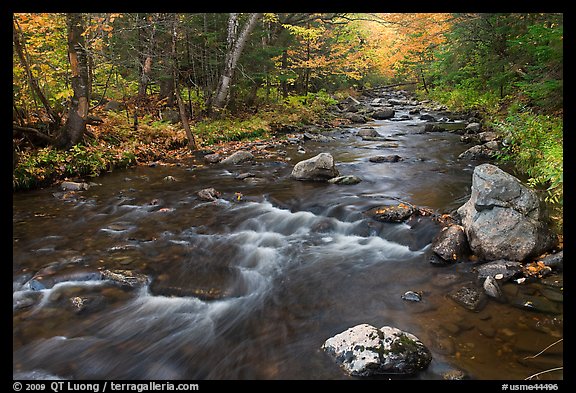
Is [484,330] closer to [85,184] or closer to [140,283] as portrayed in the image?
[140,283]

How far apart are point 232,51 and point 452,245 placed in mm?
13291

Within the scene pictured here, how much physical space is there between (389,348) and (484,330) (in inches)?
53.1

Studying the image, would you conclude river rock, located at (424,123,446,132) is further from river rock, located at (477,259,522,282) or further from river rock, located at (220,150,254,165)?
river rock, located at (477,259,522,282)

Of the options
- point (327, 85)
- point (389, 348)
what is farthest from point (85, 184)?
point (327, 85)

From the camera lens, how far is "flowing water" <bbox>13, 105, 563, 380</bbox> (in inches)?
150

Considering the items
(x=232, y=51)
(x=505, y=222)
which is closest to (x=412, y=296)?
(x=505, y=222)

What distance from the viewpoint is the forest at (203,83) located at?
9227 millimetres

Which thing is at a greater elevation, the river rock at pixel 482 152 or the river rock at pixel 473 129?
the river rock at pixel 473 129

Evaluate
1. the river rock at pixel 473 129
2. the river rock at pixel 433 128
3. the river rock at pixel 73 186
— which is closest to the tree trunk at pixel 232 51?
the river rock at pixel 73 186

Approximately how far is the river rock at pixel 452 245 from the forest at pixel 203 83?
4.69 ft

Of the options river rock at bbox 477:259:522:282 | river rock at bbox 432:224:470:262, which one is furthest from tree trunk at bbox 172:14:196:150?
river rock at bbox 477:259:522:282

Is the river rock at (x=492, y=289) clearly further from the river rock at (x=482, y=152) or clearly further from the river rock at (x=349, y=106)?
the river rock at (x=349, y=106)

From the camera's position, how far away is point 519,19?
40.5 feet

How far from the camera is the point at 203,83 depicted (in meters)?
17.9
